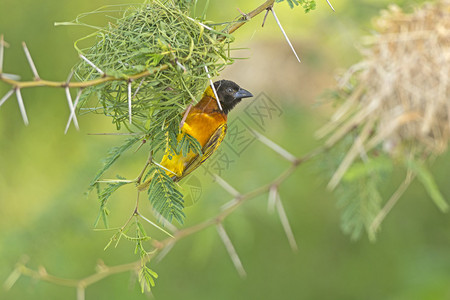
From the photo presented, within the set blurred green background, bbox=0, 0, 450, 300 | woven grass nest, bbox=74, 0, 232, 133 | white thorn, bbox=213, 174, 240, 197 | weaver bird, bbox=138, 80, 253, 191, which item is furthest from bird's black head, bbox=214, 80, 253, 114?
blurred green background, bbox=0, 0, 450, 300

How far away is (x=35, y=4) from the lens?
6.38 m

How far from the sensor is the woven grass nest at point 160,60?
6.79 ft

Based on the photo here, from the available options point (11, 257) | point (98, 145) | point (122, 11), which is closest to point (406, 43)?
point (122, 11)

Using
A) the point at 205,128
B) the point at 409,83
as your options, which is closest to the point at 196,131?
the point at 205,128

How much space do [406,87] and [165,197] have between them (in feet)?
3.97

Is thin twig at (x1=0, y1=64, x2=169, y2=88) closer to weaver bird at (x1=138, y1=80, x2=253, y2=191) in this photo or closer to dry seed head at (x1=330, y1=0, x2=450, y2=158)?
weaver bird at (x1=138, y1=80, x2=253, y2=191)

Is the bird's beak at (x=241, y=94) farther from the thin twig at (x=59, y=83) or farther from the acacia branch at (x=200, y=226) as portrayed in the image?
the thin twig at (x=59, y=83)

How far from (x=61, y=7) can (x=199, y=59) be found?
4.71m

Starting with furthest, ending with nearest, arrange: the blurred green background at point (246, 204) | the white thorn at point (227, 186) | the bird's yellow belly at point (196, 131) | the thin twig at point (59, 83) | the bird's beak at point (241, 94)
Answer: the blurred green background at point (246, 204) < the white thorn at point (227, 186) < the bird's beak at point (241, 94) < the bird's yellow belly at point (196, 131) < the thin twig at point (59, 83)

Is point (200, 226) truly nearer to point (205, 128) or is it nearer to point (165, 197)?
point (205, 128)

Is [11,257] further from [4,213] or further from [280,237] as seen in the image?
[280,237]

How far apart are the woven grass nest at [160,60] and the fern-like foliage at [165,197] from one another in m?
0.18

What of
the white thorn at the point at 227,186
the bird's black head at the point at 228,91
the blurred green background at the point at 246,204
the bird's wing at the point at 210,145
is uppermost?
the bird's black head at the point at 228,91

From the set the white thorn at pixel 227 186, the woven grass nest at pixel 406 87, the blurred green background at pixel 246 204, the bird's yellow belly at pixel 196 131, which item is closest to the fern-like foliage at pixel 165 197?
the bird's yellow belly at pixel 196 131
